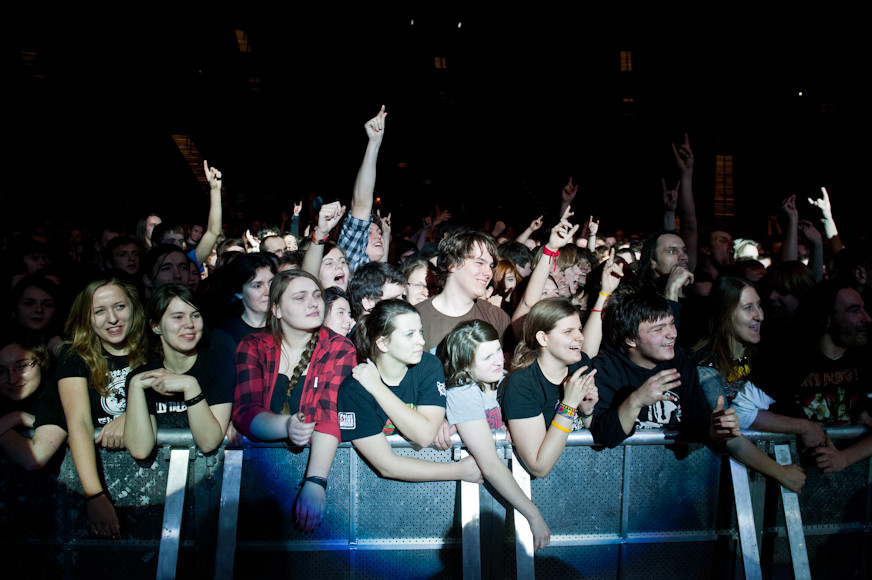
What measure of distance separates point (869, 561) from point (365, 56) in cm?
1609

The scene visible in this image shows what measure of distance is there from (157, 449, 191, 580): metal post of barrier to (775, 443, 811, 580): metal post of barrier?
117 inches

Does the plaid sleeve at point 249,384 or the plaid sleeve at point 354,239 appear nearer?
the plaid sleeve at point 249,384

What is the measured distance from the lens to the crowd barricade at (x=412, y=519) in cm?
282

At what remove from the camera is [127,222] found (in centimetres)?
1367

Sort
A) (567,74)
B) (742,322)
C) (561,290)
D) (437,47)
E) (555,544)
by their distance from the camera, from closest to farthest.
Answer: (555,544) → (742,322) → (561,290) → (567,74) → (437,47)

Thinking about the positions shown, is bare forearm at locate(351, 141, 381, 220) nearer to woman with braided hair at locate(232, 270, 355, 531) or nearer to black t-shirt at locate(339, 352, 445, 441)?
woman with braided hair at locate(232, 270, 355, 531)

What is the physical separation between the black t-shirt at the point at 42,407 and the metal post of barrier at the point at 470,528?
6.43ft

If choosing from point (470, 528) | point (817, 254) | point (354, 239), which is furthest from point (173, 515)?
point (817, 254)

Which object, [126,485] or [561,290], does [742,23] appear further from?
[126,485]

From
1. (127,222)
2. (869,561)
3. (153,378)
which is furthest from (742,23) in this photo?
(127,222)

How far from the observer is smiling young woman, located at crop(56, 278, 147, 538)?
2768mm

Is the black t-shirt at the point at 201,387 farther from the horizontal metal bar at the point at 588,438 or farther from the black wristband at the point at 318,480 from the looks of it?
the black wristband at the point at 318,480

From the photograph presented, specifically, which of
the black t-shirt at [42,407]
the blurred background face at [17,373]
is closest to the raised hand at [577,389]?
the black t-shirt at [42,407]

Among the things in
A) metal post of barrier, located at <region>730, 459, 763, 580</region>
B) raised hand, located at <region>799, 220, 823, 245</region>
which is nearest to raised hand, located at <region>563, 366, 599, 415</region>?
metal post of barrier, located at <region>730, 459, 763, 580</region>
